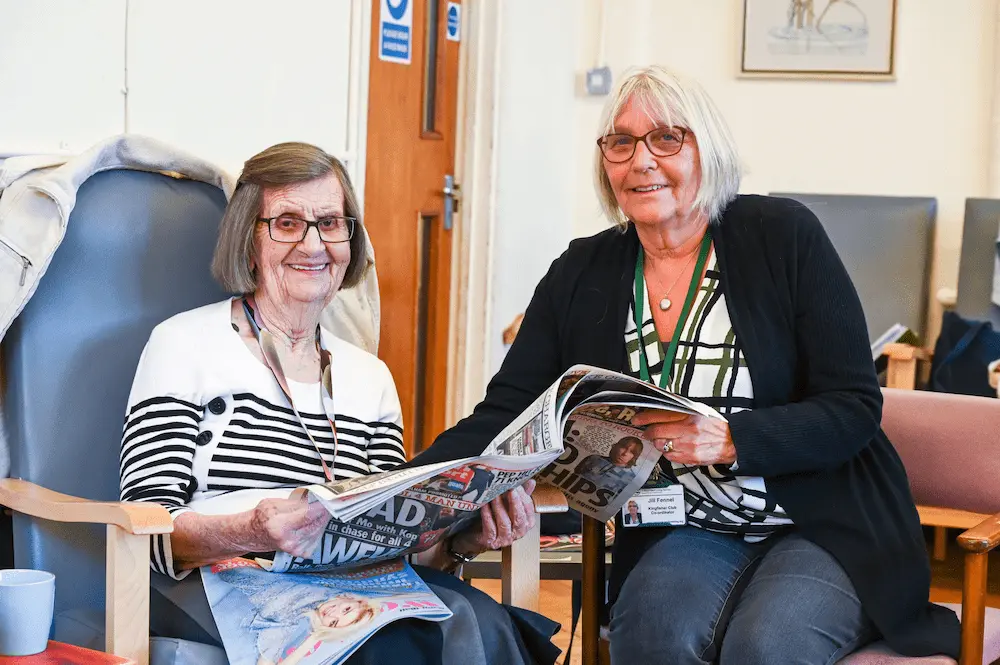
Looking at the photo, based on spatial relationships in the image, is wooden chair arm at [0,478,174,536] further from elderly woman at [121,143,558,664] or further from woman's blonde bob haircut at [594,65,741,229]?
woman's blonde bob haircut at [594,65,741,229]

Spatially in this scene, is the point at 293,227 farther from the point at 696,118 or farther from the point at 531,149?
the point at 531,149

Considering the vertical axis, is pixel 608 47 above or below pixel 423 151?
above

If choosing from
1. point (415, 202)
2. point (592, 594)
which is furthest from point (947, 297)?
point (592, 594)

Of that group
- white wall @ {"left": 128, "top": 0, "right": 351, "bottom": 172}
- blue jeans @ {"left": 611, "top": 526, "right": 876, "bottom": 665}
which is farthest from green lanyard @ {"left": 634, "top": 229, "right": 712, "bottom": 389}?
white wall @ {"left": 128, "top": 0, "right": 351, "bottom": 172}

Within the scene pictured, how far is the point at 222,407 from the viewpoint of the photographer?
1723 mm

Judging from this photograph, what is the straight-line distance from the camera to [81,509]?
1.49 meters

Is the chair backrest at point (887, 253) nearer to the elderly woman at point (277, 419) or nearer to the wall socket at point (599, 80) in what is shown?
the wall socket at point (599, 80)

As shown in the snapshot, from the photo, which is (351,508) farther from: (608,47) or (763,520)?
(608,47)

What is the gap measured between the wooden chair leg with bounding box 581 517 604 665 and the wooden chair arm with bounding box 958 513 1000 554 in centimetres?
51

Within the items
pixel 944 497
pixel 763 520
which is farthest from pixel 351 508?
pixel 944 497

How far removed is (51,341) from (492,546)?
0.72 m

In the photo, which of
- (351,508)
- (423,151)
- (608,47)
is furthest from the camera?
(608,47)

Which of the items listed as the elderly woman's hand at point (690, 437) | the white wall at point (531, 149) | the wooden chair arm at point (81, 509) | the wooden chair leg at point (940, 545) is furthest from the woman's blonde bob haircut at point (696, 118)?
the white wall at point (531, 149)

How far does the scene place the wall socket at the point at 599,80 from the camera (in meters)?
4.46
